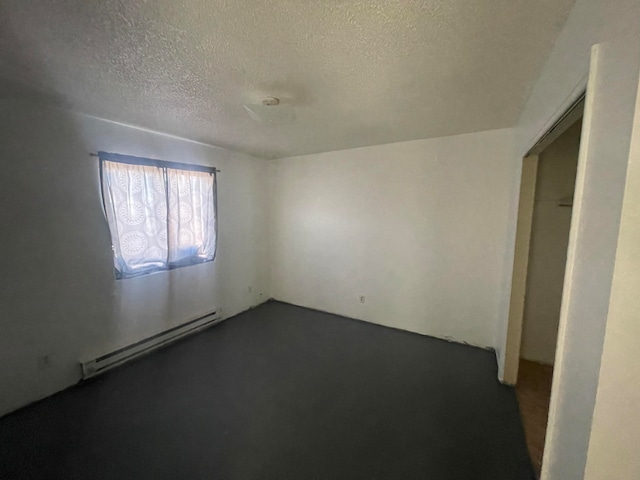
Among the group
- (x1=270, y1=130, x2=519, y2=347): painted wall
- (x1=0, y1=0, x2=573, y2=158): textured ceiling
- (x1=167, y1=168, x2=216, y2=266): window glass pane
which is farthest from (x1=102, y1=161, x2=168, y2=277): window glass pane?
(x1=270, y1=130, x2=519, y2=347): painted wall

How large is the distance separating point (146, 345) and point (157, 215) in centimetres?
137

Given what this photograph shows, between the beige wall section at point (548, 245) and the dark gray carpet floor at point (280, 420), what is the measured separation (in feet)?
1.63

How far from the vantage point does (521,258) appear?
2.12m

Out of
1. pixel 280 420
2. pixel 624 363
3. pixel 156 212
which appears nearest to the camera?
pixel 624 363

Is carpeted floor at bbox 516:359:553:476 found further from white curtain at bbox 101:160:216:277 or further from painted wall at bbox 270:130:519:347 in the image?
white curtain at bbox 101:160:216:277

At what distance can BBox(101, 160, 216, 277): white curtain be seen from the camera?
242 cm

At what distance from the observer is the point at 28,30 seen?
1174 mm

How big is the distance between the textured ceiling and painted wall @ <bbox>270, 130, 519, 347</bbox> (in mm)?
711

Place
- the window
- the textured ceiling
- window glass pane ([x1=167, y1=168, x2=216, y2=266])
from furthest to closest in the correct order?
1. window glass pane ([x1=167, y1=168, x2=216, y2=266])
2. the window
3. the textured ceiling

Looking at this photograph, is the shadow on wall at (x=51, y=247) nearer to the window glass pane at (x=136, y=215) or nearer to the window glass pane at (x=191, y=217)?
the window glass pane at (x=136, y=215)

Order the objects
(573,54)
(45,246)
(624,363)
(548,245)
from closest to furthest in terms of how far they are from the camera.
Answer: (624,363) < (573,54) < (45,246) < (548,245)

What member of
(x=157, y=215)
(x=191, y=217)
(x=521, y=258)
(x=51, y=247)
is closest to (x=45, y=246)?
(x=51, y=247)

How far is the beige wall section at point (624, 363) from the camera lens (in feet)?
2.05

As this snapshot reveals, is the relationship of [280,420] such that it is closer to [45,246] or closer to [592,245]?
[592,245]
